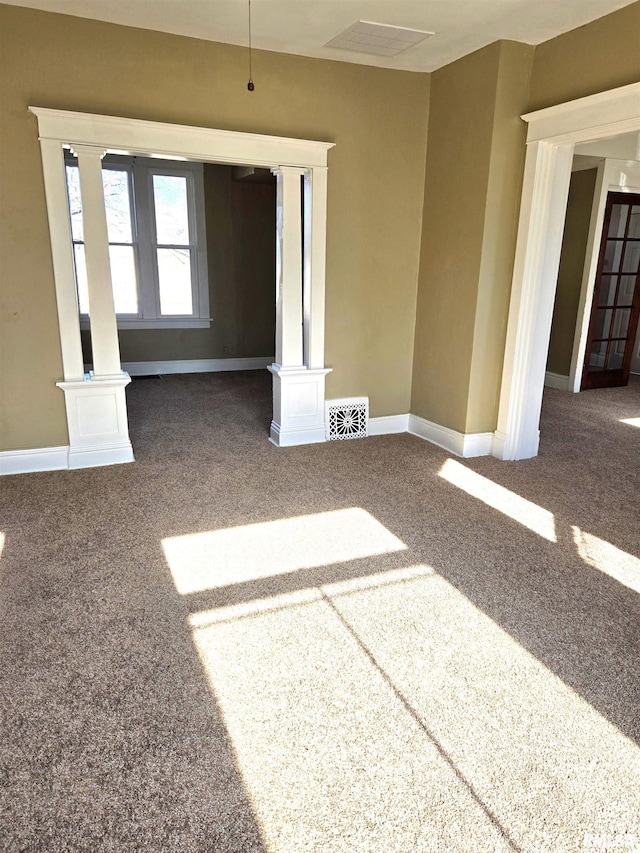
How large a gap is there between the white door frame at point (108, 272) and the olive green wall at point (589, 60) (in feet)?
4.96

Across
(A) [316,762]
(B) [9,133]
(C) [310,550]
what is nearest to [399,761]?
(A) [316,762]

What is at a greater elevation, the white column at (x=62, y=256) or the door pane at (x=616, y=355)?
the white column at (x=62, y=256)

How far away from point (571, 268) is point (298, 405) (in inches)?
154

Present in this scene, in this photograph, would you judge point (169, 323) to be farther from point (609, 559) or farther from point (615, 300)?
point (609, 559)

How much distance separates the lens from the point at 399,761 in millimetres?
1692

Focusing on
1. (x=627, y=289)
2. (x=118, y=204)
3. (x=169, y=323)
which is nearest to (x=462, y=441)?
(x=627, y=289)

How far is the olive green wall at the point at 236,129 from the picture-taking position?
3.49 m

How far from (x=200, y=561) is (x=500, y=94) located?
3.47 m

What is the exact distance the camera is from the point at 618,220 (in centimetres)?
634

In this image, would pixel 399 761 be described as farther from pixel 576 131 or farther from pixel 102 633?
pixel 576 131

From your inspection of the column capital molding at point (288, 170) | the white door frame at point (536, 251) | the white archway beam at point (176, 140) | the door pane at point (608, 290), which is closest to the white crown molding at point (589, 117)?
the white door frame at point (536, 251)

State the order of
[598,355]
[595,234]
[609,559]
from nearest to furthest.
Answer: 1. [609,559]
2. [595,234]
3. [598,355]

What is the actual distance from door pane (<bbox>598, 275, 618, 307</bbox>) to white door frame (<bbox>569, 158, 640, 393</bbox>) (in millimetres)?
375

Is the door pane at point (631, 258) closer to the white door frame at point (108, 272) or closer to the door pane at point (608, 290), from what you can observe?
the door pane at point (608, 290)
